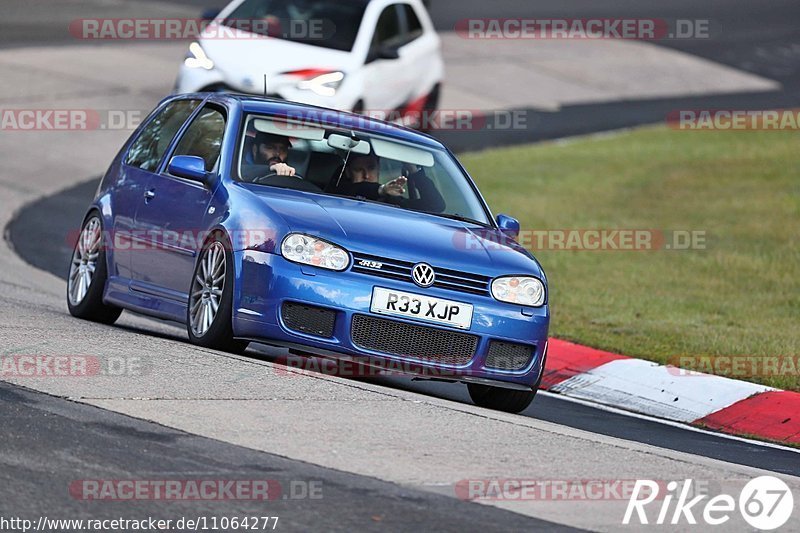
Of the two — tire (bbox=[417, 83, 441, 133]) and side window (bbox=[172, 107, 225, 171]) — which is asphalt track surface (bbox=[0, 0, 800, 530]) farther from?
tire (bbox=[417, 83, 441, 133])

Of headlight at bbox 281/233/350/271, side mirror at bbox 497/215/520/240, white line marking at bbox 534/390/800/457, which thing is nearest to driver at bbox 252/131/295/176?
headlight at bbox 281/233/350/271

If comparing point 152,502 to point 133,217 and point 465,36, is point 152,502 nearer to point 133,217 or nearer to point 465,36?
point 133,217

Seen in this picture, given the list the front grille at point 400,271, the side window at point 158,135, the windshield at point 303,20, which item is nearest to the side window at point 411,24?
the windshield at point 303,20

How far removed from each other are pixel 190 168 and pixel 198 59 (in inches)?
334

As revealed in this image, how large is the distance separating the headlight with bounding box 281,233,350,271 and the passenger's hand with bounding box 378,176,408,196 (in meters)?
1.23

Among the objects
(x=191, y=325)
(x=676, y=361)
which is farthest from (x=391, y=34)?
(x=191, y=325)

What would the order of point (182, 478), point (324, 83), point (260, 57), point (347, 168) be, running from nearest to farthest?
point (182, 478)
point (347, 168)
point (260, 57)
point (324, 83)

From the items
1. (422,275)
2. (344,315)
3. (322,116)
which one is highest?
(322,116)

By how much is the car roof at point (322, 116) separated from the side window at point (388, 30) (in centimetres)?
849

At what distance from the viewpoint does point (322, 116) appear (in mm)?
10602

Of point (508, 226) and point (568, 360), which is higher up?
point (508, 226)

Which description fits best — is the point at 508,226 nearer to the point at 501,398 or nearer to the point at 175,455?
the point at 501,398

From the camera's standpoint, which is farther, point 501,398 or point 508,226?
point 508,226

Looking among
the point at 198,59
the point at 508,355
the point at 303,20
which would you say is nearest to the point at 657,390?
the point at 508,355
